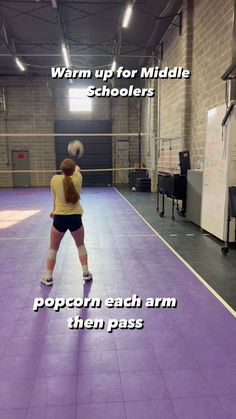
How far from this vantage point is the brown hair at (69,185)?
11.3ft

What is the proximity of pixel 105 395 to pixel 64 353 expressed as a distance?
1.85 feet

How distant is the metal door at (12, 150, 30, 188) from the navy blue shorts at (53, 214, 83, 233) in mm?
12770

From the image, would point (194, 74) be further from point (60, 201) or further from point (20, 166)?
point (20, 166)

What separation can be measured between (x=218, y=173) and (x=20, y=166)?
39.6 feet

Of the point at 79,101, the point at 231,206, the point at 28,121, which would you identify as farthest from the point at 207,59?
the point at 28,121

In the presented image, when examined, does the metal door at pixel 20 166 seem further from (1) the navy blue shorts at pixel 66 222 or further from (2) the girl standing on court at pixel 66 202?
(1) the navy blue shorts at pixel 66 222

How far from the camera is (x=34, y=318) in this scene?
3039mm

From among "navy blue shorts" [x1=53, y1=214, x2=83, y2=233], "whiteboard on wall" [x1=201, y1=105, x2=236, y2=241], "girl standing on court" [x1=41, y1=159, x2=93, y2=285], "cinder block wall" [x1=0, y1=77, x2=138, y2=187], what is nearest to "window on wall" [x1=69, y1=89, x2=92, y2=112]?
"cinder block wall" [x1=0, y1=77, x2=138, y2=187]

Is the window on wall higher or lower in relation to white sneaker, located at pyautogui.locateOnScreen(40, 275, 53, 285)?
higher

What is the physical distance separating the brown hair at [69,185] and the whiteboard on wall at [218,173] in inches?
104

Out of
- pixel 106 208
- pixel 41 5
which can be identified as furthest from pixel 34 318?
pixel 41 5

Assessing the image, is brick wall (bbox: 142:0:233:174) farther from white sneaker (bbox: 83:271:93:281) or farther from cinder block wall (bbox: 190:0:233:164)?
white sneaker (bbox: 83:271:93:281)

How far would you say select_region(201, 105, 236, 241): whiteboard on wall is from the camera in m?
5.00

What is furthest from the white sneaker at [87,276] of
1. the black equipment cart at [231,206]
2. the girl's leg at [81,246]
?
the black equipment cart at [231,206]
